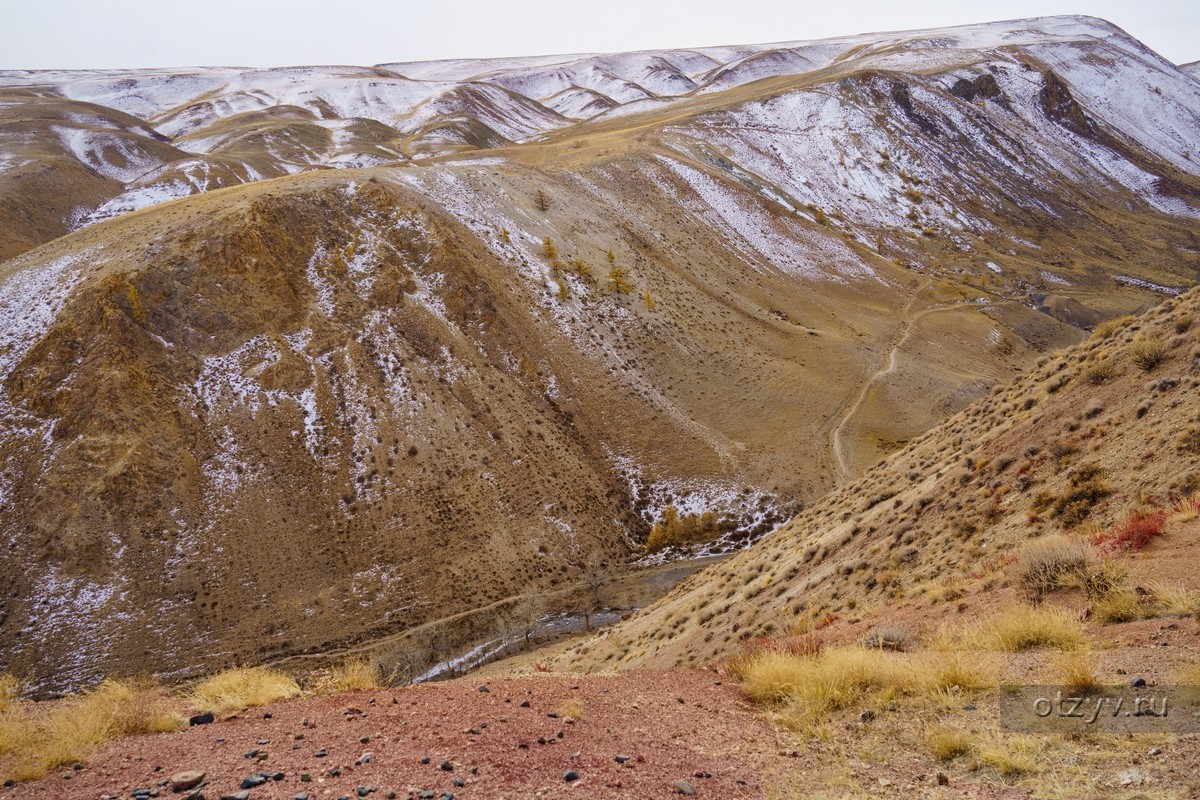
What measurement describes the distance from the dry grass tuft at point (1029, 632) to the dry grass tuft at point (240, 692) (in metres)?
8.86

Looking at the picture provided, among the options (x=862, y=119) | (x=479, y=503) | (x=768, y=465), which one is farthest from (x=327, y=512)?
(x=862, y=119)

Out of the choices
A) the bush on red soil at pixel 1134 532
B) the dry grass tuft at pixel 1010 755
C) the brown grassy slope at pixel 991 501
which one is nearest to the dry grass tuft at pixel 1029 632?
the brown grassy slope at pixel 991 501

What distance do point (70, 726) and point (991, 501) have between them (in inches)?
521

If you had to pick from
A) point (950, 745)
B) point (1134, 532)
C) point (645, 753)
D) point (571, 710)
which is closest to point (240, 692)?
point (571, 710)

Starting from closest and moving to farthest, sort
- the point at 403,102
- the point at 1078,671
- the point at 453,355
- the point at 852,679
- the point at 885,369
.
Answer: the point at 1078,671, the point at 852,679, the point at 453,355, the point at 885,369, the point at 403,102

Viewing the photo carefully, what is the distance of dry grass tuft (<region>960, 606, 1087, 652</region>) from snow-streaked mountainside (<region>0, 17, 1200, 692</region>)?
17.3 metres

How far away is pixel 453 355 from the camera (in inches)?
1173

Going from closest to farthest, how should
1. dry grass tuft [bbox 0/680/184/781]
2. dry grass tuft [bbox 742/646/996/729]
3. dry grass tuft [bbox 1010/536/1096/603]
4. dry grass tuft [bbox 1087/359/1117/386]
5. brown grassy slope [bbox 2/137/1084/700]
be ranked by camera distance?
dry grass tuft [bbox 0/680/184/781]
dry grass tuft [bbox 742/646/996/729]
dry grass tuft [bbox 1010/536/1096/603]
dry grass tuft [bbox 1087/359/1117/386]
brown grassy slope [bbox 2/137/1084/700]

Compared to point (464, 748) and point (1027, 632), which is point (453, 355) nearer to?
point (464, 748)

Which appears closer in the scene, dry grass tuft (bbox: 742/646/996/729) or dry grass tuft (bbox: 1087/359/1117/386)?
dry grass tuft (bbox: 742/646/996/729)

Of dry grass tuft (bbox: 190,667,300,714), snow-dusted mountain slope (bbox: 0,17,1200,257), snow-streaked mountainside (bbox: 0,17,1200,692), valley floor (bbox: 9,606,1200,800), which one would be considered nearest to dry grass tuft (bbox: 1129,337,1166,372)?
valley floor (bbox: 9,606,1200,800)

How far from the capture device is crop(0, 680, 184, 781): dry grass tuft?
6398mm

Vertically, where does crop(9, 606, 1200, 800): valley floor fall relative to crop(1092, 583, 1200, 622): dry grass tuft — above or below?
below

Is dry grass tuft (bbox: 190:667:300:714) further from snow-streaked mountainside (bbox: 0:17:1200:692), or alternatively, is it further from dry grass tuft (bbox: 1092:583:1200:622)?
snow-streaked mountainside (bbox: 0:17:1200:692)
